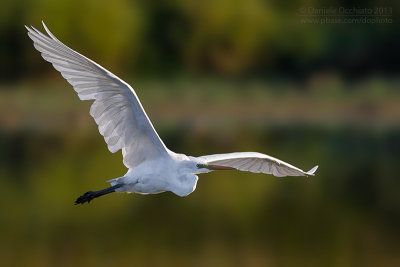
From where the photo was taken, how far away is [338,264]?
9547 millimetres

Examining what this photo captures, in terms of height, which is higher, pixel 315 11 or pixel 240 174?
pixel 315 11

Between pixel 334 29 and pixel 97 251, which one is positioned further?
pixel 334 29

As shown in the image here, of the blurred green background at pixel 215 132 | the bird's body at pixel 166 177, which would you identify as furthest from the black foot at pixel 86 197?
the blurred green background at pixel 215 132

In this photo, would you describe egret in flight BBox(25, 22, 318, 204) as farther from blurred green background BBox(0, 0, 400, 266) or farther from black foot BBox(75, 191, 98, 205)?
blurred green background BBox(0, 0, 400, 266)

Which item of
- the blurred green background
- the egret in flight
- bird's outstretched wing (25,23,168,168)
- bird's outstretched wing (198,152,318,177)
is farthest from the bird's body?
the blurred green background

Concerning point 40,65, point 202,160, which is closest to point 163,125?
point 40,65

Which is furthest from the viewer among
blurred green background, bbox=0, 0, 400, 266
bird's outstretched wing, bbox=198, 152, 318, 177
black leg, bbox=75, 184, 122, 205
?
blurred green background, bbox=0, 0, 400, 266

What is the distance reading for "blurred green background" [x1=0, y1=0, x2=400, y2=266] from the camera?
1012 cm

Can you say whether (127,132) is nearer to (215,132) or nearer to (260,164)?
(260,164)

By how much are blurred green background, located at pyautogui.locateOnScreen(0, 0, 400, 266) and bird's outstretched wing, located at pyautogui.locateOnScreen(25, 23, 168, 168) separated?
97.2 inches

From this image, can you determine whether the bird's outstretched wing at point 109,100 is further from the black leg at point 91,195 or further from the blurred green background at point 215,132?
the blurred green background at point 215,132

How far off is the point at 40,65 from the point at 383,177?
36.6 feet

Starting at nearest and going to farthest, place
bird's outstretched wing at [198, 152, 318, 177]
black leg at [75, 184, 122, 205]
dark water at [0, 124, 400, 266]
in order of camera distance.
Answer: black leg at [75, 184, 122, 205]
bird's outstretched wing at [198, 152, 318, 177]
dark water at [0, 124, 400, 266]

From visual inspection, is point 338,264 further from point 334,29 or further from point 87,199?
point 334,29
